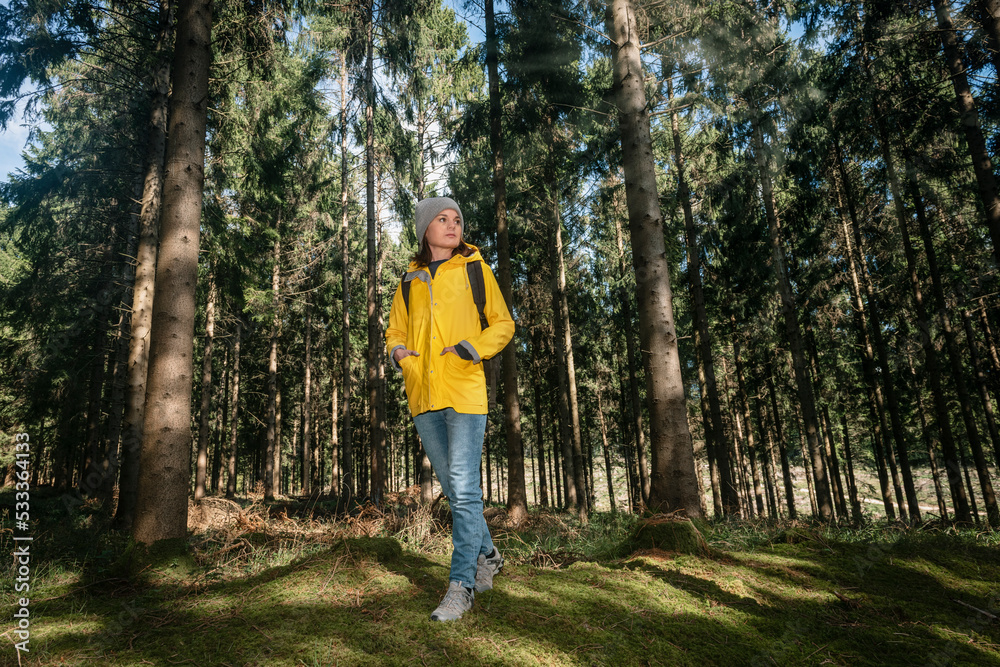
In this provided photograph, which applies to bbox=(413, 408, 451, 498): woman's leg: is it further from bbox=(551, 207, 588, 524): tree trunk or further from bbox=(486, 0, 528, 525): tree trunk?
bbox=(551, 207, 588, 524): tree trunk

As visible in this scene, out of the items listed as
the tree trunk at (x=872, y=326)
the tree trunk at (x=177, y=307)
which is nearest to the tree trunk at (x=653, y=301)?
the tree trunk at (x=177, y=307)

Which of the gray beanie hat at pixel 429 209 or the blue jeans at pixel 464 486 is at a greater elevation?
the gray beanie hat at pixel 429 209

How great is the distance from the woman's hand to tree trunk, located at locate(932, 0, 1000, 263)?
31.5 feet

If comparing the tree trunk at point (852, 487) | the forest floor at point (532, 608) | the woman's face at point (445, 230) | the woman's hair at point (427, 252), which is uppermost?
the woman's face at point (445, 230)

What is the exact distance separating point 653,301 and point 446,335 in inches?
111

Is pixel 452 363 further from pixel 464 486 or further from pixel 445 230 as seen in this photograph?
pixel 445 230

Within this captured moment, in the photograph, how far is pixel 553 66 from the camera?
10.3 metres

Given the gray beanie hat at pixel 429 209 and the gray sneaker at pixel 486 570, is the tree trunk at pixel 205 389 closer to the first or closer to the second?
the gray beanie hat at pixel 429 209

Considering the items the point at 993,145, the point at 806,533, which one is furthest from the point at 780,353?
the point at 806,533

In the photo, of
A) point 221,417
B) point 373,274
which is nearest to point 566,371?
point 373,274

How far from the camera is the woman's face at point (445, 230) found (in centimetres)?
326

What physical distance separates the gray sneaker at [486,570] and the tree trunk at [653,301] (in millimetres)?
2199

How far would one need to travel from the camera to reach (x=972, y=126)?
8.27 metres

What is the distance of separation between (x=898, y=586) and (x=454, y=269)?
3835 mm
